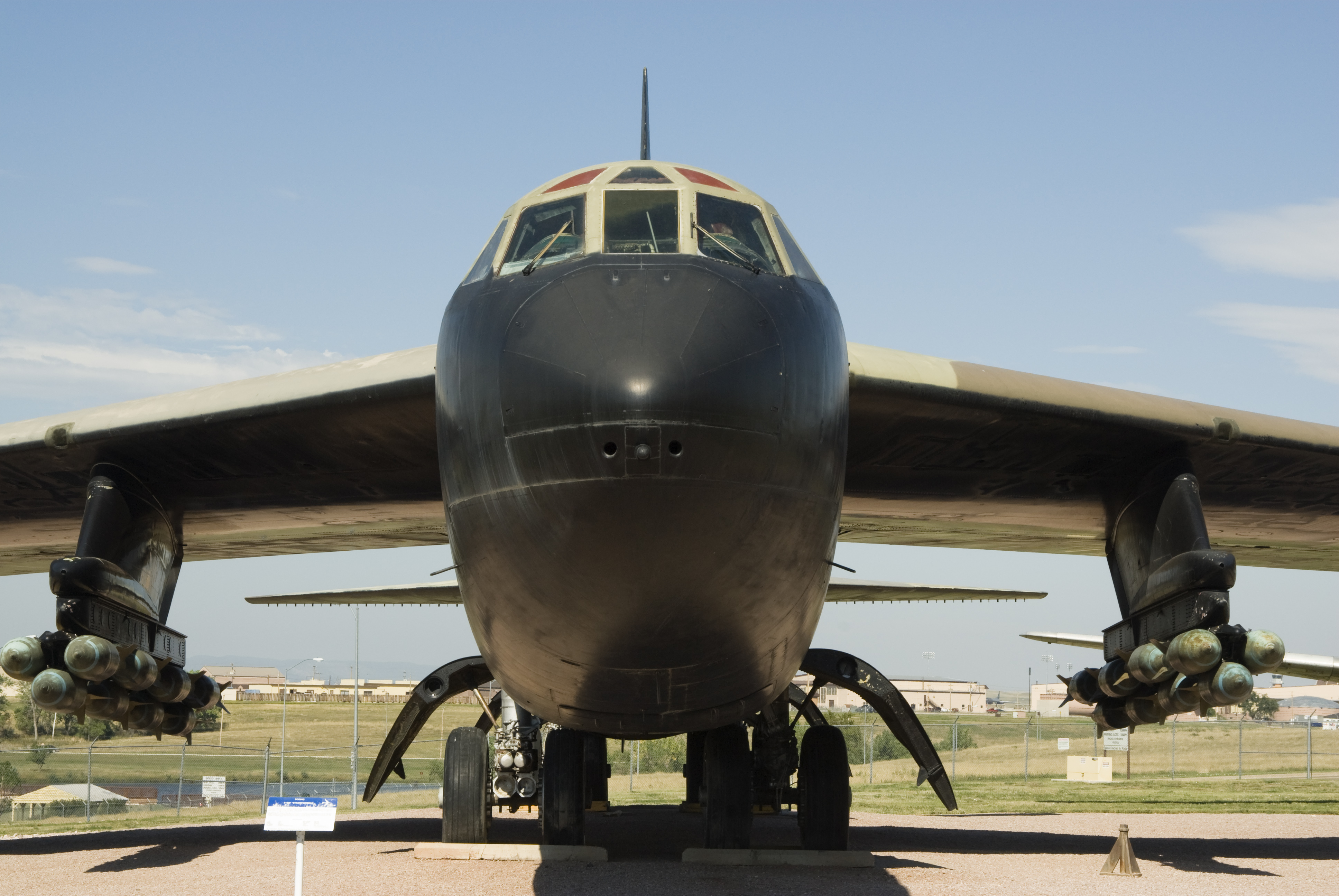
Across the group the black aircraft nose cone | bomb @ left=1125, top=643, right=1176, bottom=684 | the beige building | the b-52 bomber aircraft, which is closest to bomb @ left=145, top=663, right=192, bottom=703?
the b-52 bomber aircraft

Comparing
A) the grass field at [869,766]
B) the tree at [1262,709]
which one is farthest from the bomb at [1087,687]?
the tree at [1262,709]

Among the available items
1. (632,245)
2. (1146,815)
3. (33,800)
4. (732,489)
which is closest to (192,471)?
(632,245)

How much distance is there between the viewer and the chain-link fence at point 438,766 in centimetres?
2944

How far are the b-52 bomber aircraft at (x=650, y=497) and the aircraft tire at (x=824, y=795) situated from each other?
0.03 meters

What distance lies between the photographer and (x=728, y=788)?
36.2ft

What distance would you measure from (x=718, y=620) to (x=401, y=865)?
5766mm

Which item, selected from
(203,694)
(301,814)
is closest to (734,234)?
(301,814)

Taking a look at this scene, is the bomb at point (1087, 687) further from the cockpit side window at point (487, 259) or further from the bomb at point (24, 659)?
the bomb at point (24, 659)

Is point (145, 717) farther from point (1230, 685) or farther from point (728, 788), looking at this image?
point (1230, 685)

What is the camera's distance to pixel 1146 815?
20.1 metres

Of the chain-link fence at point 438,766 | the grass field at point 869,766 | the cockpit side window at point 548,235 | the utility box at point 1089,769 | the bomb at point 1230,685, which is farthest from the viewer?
the utility box at point 1089,769

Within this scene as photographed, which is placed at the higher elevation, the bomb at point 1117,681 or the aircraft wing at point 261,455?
the aircraft wing at point 261,455

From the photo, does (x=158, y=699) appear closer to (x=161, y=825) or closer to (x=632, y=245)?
(x=632, y=245)

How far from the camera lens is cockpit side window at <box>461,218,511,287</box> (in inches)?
334
